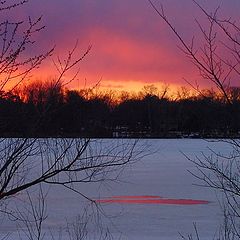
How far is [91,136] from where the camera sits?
3109 mm

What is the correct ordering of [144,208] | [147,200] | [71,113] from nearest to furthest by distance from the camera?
1. [71,113]
2. [144,208]
3. [147,200]

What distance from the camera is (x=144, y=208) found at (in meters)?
11.9

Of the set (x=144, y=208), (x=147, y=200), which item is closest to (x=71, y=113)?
(x=144, y=208)

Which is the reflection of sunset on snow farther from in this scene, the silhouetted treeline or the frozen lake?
the silhouetted treeline

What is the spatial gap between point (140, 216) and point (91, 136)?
8.04 meters

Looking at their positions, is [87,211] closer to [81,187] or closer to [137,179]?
[81,187]

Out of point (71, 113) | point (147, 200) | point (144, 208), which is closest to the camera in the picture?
point (71, 113)

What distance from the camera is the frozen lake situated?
9.31 m

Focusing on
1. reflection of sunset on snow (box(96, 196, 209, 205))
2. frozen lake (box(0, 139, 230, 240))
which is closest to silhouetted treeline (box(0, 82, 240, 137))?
frozen lake (box(0, 139, 230, 240))

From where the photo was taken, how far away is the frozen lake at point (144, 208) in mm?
9312

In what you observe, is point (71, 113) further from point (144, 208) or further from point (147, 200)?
point (147, 200)

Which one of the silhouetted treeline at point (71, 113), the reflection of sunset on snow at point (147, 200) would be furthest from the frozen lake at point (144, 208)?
the silhouetted treeline at point (71, 113)

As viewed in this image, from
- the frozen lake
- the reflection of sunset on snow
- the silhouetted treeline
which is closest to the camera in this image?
the silhouetted treeline

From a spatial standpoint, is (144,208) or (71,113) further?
(144,208)
